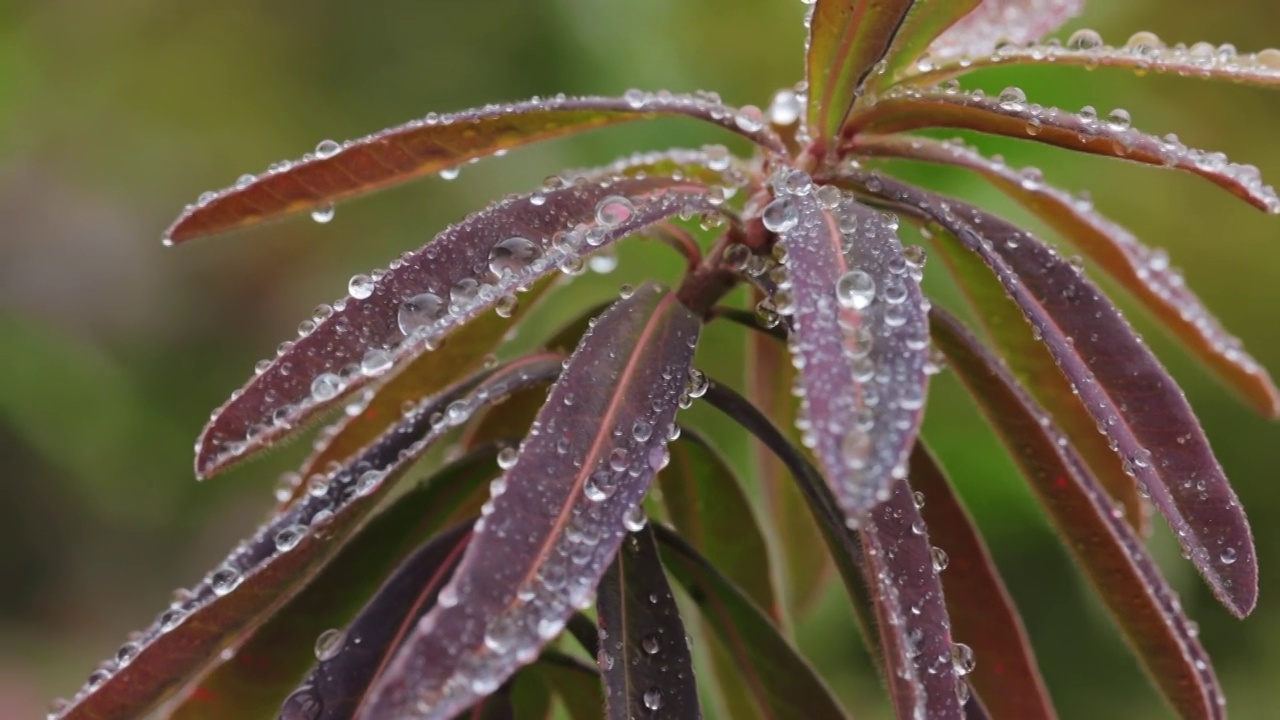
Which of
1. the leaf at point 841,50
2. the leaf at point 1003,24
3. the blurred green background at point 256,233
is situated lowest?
the leaf at point 841,50

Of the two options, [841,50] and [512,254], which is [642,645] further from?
[841,50]

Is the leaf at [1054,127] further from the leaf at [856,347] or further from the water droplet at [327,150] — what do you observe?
the water droplet at [327,150]

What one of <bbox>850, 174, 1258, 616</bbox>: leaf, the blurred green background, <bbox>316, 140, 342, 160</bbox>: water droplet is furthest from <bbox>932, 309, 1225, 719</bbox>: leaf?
the blurred green background

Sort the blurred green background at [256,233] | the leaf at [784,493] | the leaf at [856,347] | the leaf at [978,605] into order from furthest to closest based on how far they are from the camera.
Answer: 1. the blurred green background at [256,233]
2. the leaf at [784,493]
3. the leaf at [978,605]
4. the leaf at [856,347]

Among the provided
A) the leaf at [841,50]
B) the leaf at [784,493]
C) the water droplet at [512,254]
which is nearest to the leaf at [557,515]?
the water droplet at [512,254]

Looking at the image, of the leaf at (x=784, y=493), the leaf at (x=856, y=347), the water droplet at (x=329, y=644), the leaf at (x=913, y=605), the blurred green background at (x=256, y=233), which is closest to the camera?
the leaf at (x=856, y=347)

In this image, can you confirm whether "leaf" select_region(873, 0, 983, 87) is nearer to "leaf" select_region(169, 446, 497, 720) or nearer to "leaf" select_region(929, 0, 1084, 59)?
"leaf" select_region(929, 0, 1084, 59)
